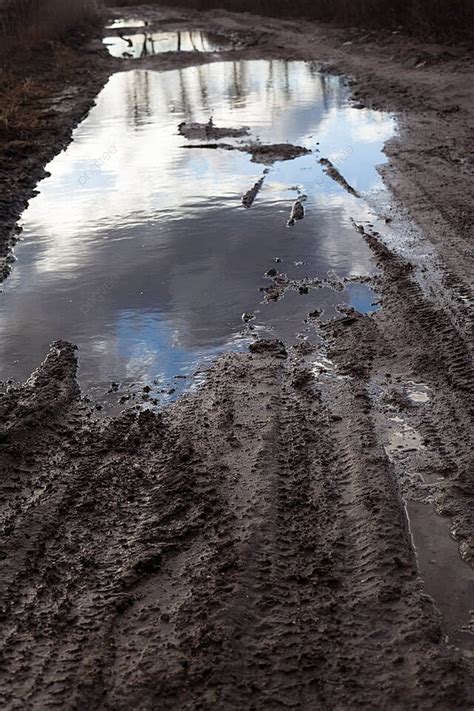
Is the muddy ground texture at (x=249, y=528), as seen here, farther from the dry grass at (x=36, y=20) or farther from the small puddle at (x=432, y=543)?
the dry grass at (x=36, y=20)

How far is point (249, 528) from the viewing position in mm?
3795

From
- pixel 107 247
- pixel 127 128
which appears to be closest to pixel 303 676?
pixel 107 247

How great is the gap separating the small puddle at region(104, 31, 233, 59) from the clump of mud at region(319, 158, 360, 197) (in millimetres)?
15916

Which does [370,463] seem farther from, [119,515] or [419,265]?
[419,265]

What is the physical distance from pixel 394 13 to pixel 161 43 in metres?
9.31

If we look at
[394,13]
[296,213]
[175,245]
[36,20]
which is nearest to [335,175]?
[296,213]

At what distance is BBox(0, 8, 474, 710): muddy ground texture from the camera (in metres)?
2.99

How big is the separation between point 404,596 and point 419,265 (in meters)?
3.91

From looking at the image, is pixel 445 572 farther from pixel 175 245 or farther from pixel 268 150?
pixel 268 150

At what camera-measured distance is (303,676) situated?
9.71ft

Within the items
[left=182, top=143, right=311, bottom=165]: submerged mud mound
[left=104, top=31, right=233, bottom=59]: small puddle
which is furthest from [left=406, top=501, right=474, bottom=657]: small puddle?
[left=104, top=31, right=233, bottom=59]: small puddle

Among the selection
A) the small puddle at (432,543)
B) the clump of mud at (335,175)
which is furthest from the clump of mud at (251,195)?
the small puddle at (432,543)

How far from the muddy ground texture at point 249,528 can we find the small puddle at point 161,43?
69.7 ft

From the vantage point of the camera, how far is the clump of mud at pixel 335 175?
918cm
